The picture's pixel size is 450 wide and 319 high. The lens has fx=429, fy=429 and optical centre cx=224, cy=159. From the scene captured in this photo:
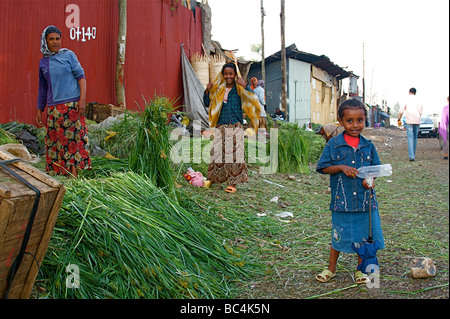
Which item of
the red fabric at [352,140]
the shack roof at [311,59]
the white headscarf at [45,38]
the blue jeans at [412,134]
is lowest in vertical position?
the red fabric at [352,140]

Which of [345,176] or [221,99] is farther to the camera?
[221,99]

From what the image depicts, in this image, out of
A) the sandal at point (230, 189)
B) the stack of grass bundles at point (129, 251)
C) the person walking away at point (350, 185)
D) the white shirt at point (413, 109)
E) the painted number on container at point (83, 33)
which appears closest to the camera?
the stack of grass bundles at point (129, 251)

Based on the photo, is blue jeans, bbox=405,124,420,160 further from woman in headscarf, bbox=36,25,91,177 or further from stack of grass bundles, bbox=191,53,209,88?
woman in headscarf, bbox=36,25,91,177

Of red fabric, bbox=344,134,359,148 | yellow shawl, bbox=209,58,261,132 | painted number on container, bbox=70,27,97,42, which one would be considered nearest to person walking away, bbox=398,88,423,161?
yellow shawl, bbox=209,58,261,132

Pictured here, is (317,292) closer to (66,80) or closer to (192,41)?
(66,80)

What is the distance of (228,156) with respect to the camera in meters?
5.29

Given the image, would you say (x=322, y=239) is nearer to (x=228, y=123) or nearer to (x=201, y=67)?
(x=228, y=123)

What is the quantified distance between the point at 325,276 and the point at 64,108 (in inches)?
116

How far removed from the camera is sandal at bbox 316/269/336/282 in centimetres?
258

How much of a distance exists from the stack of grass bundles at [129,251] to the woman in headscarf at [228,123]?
233 cm

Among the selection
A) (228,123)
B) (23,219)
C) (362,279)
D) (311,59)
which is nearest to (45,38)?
(228,123)

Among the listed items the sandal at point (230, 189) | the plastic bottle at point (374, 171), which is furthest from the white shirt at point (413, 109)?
the plastic bottle at point (374, 171)

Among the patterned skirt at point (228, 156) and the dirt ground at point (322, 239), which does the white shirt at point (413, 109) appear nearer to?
the dirt ground at point (322, 239)

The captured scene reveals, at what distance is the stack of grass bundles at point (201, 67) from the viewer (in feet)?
36.7
